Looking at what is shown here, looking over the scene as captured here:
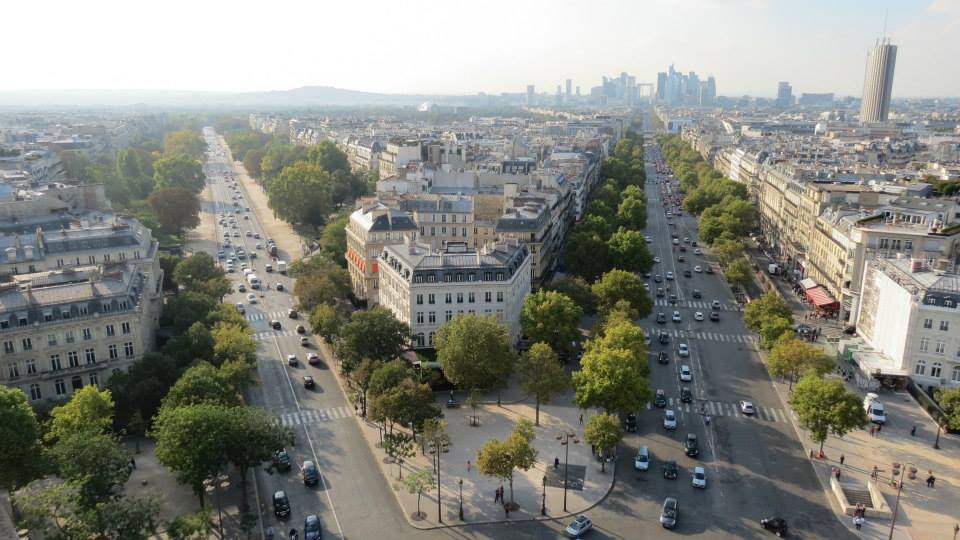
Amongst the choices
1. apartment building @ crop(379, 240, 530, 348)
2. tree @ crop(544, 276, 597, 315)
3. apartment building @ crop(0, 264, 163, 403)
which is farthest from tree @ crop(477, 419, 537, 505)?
tree @ crop(544, 276, 597, 315)

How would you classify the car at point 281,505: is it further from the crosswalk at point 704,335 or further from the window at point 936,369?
the window at point 936,369

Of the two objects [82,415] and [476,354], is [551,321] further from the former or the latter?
[82,415]

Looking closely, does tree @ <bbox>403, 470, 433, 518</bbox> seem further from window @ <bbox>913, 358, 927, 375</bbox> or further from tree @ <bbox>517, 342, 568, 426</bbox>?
window @ <bbox>913, 358, 927, 375</bbox>

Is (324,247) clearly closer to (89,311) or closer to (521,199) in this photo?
(521,199)

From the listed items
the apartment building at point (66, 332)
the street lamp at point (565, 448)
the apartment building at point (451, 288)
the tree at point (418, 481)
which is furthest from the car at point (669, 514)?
the apartment building at point (66, 332)

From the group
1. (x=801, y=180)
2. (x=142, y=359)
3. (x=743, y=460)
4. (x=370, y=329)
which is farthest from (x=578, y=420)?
(x=801, y=180)

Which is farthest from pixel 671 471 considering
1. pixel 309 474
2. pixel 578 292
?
pixel 578 292
